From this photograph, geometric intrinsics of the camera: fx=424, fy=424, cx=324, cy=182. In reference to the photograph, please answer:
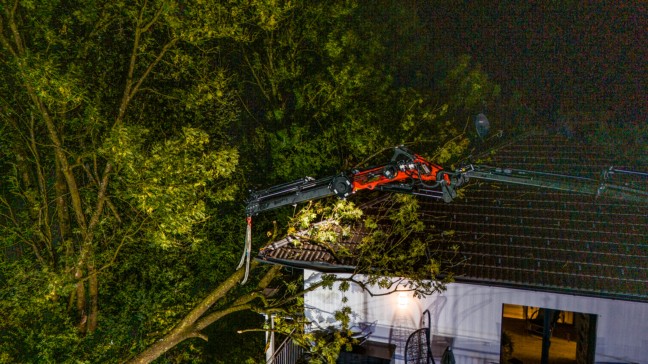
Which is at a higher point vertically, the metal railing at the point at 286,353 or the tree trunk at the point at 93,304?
the tree trunk at the point at 93,304

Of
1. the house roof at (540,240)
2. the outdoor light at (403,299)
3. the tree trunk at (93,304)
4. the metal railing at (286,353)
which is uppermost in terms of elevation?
the house roof at (540,240)

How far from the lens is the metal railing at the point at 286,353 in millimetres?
10384

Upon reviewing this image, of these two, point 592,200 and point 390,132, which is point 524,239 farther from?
point 390,132

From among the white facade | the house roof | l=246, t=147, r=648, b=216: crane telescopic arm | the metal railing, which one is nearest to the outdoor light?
the white facade

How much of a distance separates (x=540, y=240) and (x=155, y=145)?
8.71 metres

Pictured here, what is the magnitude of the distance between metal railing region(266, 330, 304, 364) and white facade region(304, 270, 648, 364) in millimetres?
1022

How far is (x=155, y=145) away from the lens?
882cm

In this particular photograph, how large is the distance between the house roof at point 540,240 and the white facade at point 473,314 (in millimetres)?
669

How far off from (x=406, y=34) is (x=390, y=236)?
382 inches

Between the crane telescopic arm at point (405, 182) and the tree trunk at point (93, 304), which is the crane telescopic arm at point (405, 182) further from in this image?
the tree trunk at point (93, 304)

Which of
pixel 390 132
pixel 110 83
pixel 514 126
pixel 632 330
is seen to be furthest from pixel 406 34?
pixel 632 330

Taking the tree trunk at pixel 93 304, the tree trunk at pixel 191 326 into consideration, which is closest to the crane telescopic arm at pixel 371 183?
the tree trunk at pixel 191 326

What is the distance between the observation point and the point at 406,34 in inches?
660

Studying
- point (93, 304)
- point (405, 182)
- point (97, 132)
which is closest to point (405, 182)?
point (405, 182)
